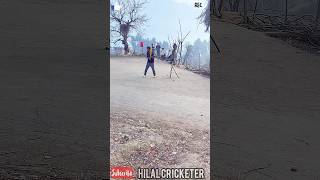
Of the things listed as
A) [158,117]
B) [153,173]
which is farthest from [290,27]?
[153,173]

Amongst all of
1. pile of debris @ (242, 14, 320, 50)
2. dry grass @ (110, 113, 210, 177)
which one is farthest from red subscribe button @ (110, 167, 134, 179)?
pile of debris @ (242, 14, 320, 50)

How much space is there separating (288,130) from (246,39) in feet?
29.5

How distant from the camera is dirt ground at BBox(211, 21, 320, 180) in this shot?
19.4 ft

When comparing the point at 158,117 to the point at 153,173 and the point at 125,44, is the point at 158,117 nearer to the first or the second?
the point at 125,44

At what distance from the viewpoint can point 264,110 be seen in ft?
29.0

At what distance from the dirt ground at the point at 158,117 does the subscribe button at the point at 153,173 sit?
0.13m
